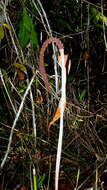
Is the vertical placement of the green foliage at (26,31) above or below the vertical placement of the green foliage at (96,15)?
below

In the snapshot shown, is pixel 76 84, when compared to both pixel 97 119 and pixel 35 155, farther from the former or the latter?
pixel 35 155

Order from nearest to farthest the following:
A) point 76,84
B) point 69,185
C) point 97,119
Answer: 1. point 69,185
2. point 97,119
3. point 76,84

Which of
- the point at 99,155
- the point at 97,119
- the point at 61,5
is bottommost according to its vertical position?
the point at 99,155

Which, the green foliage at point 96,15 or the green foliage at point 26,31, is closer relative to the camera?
the green foliage at point 26,31

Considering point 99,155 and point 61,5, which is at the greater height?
point 61,5

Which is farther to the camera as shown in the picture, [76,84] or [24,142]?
[76,84]

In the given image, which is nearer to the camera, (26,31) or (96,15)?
(26,31)

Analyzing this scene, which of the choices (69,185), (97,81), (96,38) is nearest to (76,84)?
(97,81)

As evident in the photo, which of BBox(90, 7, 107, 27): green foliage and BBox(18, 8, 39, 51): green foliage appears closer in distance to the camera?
BBox(18, 8, 39, 51): green foliage

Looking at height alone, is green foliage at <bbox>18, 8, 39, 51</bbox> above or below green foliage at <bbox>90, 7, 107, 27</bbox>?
below

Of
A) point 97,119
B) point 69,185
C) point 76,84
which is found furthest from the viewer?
point 76,84
